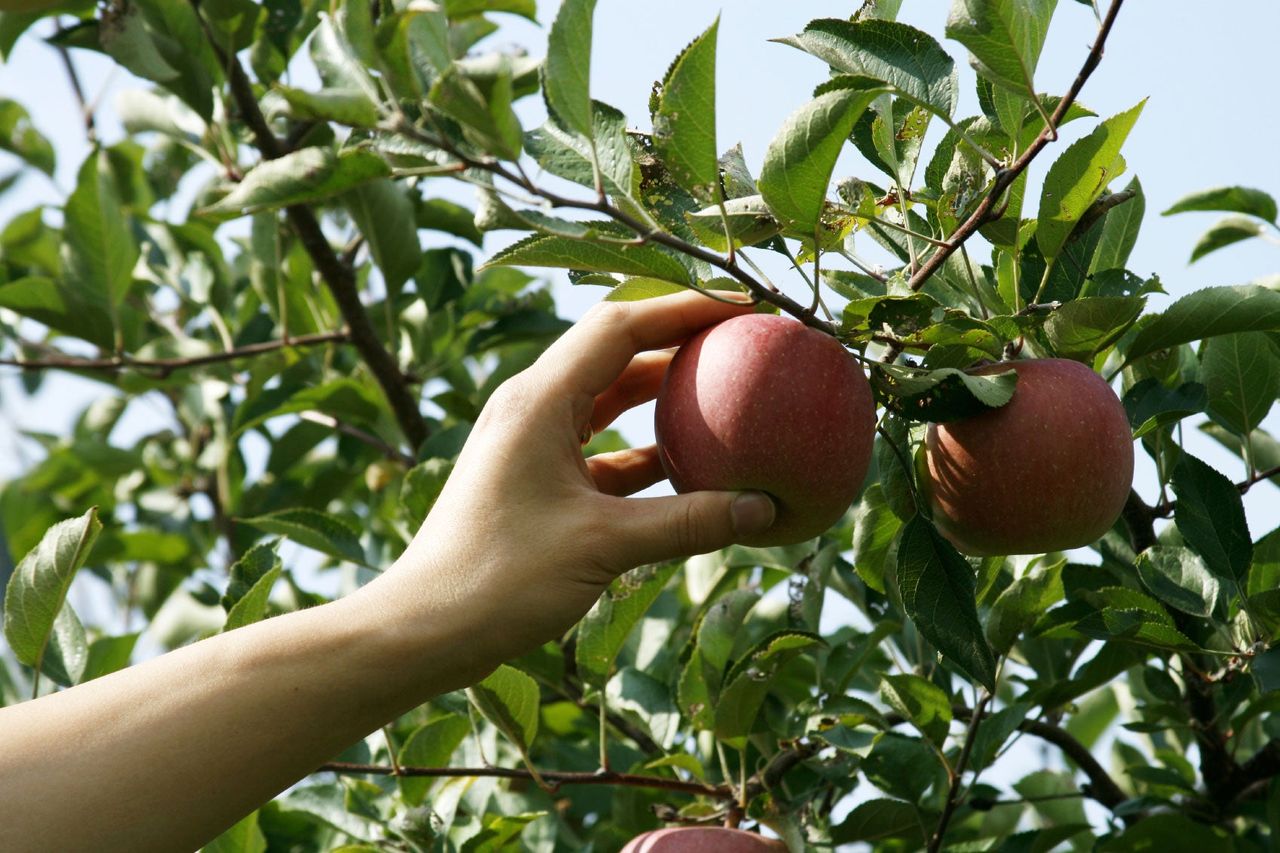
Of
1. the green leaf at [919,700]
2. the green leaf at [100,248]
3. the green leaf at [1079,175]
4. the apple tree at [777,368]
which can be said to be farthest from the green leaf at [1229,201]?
the green leaf at [100,248]

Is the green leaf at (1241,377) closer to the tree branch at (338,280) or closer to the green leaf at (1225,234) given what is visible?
the green leaf at (1225,234)

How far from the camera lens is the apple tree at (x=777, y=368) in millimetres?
1121

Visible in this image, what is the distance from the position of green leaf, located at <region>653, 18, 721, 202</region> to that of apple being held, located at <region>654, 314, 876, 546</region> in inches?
6.3

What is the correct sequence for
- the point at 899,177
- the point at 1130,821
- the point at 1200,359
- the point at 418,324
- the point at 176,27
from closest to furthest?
1. the point at 899,177
2. the point at 1200,359
3. the point at 1130,821
4. the point at 176,27
5. the point at 418,324

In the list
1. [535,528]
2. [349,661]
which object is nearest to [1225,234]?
[535,528]

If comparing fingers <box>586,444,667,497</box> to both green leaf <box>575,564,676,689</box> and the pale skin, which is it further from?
the pale skin

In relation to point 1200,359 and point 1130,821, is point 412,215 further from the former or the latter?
point 1130,821

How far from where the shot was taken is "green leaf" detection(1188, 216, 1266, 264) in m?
2.10

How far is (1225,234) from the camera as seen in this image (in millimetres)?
2133

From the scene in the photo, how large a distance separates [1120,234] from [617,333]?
0.67 m

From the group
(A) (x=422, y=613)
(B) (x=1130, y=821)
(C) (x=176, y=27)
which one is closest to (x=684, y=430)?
(A) (x=422, y=613)

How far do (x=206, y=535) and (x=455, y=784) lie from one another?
57.9 inches

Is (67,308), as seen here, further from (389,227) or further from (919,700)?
(919,700)

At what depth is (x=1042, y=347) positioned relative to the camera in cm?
139
